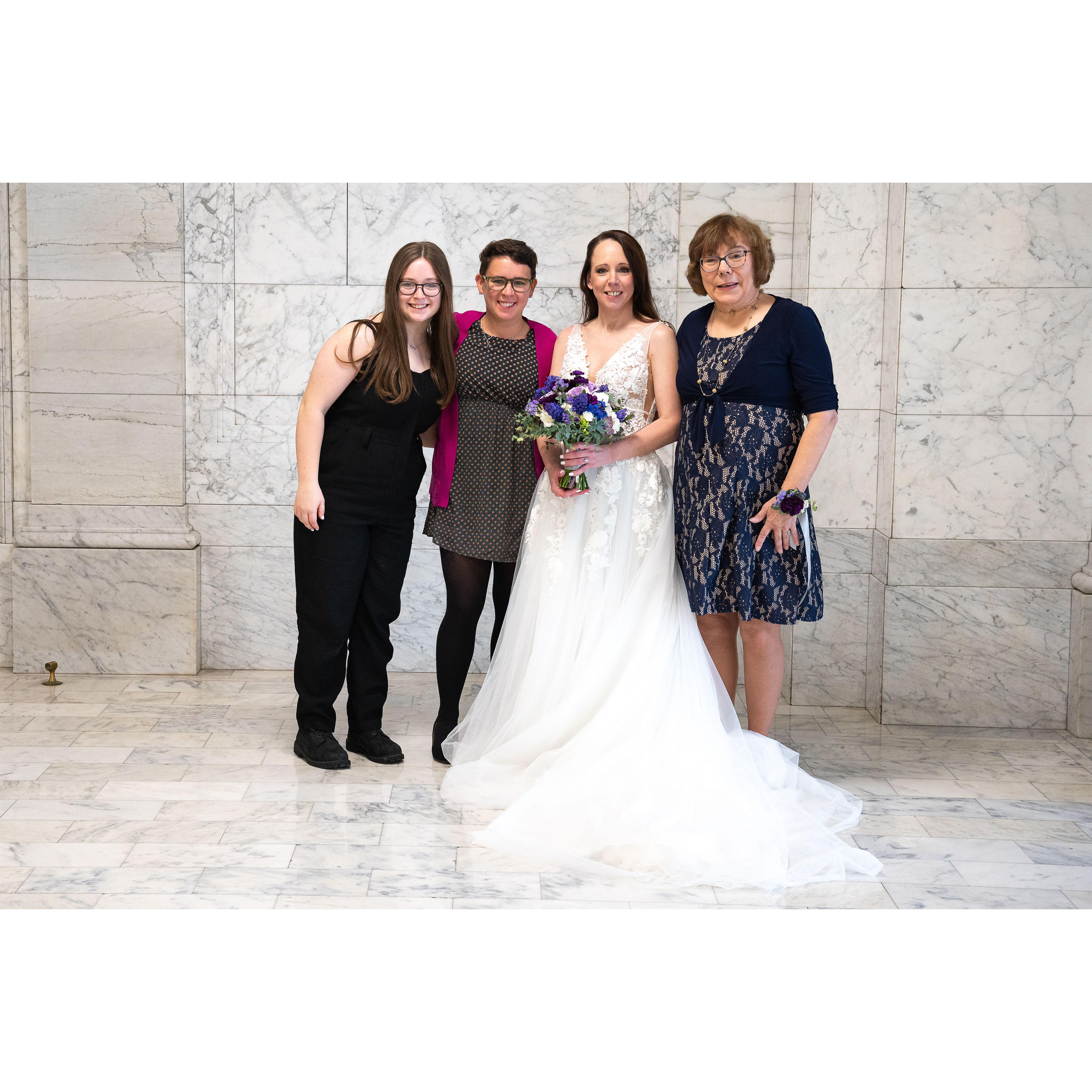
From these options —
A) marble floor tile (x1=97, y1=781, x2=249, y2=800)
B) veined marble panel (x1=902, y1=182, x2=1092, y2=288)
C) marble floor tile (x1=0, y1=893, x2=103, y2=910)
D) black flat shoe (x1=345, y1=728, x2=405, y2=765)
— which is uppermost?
veined marble panel (x1=902, y1=182, x2=1092, y2=288)

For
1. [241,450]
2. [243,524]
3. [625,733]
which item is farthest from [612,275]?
[243,524]

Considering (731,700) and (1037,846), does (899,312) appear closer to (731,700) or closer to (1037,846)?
(731,700)

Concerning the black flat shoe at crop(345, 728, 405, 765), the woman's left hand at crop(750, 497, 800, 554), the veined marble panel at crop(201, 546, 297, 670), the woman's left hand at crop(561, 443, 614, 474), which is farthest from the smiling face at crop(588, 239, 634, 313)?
the veined marble panel at crop(201, 546, 297, 670)

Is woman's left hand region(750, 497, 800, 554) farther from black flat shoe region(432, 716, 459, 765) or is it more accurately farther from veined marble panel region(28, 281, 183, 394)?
veined marble panel region(28, 281, 183, 394)

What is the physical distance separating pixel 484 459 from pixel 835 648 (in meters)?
2.06

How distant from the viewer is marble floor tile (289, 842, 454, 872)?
10.5 feet

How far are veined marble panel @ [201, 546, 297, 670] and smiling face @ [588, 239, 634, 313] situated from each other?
95.5 inches

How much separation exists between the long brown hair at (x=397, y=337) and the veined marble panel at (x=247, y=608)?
191cm

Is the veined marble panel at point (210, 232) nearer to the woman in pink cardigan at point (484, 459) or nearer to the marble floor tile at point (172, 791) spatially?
the woman in pink cardigan at point (484, 459)

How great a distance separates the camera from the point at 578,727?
3.71 m

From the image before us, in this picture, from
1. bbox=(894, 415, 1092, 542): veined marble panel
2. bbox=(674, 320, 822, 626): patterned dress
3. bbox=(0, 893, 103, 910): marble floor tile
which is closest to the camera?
bbox=(0, 893, 103, 910): marble floor tile

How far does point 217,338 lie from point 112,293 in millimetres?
504

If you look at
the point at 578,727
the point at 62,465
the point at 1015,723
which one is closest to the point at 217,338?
the point at 62,465

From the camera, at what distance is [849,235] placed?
4.96m
